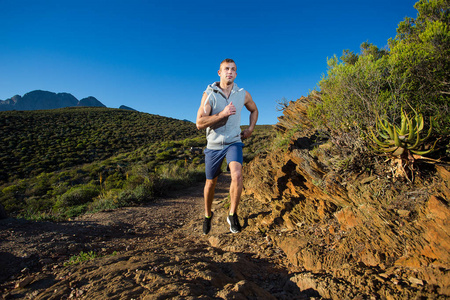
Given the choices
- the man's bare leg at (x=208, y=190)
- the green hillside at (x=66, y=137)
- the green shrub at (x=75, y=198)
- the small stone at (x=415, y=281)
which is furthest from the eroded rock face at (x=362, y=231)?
the green hillside at (x=66, y=137)

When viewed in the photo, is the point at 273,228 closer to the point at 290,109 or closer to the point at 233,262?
the point at 233,262

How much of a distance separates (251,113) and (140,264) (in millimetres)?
2674

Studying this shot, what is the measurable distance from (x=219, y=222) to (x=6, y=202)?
1110cm

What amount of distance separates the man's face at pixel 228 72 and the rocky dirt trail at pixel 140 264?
2.30m

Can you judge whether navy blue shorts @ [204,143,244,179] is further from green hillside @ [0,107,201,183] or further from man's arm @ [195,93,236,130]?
green hillside @ [0,107,201,183]

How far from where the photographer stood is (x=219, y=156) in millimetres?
3395

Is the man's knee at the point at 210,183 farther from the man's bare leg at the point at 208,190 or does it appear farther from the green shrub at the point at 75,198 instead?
the green shrub at the point at 75,198

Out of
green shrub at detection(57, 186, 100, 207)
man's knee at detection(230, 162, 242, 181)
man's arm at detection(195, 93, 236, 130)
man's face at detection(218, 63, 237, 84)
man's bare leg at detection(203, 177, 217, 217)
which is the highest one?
man's face at detection(218, 63, 237, 84)

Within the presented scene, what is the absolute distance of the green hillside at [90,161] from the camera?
8.43 meters

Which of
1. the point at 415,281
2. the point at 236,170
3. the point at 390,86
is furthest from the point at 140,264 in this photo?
the point at 390,86

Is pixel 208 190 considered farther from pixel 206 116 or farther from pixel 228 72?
pixel 228 72

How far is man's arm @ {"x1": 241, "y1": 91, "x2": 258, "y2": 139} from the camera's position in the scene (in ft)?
11.8

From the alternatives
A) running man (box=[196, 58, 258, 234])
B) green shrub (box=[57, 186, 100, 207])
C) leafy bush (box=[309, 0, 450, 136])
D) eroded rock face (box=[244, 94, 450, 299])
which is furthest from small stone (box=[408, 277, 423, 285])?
green shrub (box=[57, 186, 100, 207])

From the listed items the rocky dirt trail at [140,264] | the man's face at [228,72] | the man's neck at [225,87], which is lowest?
the rocky dirt trail at [140,264]
